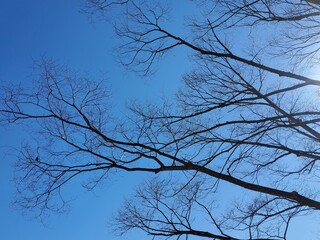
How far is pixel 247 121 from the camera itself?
612 cm

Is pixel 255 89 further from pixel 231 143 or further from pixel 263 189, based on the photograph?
pixel 263 189

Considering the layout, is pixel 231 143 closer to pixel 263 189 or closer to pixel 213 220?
pixel 263 189

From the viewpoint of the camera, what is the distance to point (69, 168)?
6082 mm

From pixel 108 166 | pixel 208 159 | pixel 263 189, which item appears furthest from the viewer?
pixel 208 159

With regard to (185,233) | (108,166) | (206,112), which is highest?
(206,112)

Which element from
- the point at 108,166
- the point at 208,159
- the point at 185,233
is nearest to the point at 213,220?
the point at 185,233

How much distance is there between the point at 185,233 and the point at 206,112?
231 cm

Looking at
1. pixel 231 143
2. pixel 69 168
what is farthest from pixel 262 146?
pixel 69 168

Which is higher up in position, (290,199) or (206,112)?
(206,112)

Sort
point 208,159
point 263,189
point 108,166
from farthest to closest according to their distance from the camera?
point 208,159 → point 108,166 → point 263,189

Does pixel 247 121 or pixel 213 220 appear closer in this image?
pixel 247 121

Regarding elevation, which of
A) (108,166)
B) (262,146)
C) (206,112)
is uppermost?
(206,112)

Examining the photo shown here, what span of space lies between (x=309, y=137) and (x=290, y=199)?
1.24 meters

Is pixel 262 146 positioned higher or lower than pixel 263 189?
higher
